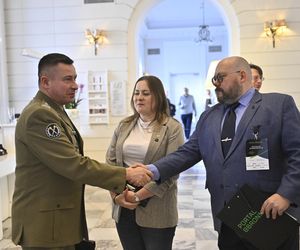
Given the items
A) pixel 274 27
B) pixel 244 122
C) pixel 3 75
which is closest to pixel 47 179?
pixel 244 122

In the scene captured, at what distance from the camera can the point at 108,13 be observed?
6660 millimetres

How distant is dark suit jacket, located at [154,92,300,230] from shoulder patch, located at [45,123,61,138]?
0.77 meters

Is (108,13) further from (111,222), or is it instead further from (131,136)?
(131,136)

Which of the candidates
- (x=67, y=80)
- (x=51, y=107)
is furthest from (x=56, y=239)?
(x=67, y=80)

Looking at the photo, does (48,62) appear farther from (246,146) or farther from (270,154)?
(270,154)

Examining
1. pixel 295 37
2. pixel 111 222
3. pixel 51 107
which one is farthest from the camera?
pixel 295 37

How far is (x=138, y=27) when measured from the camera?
6.81 metres

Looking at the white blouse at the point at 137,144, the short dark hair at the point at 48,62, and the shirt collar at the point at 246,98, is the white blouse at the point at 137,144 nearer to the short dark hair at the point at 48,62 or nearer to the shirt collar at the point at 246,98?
the shirt collar at the point at 246,98

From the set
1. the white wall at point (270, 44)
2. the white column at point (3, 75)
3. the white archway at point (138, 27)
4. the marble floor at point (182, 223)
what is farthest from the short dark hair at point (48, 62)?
the white column at point (3, 75)

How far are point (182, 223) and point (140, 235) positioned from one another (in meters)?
2.03

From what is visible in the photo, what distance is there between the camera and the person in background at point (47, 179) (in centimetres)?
151

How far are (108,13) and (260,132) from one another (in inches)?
218

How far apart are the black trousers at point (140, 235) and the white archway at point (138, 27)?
495 cm

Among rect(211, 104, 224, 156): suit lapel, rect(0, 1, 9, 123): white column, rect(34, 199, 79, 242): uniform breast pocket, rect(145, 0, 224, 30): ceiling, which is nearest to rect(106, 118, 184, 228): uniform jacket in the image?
rect(211, 104, 224, 156): suit lapel
